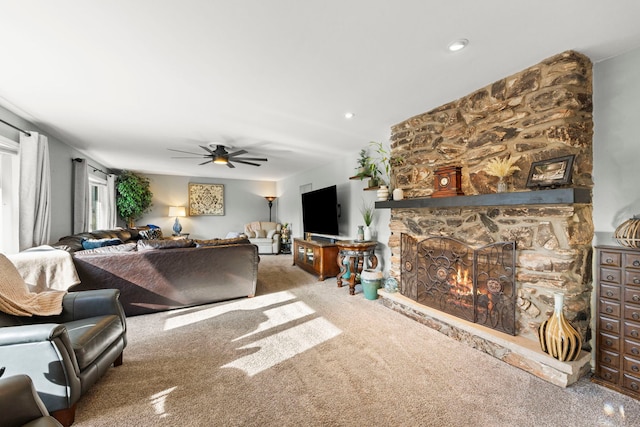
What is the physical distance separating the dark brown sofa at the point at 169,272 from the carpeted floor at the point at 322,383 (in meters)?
0.46

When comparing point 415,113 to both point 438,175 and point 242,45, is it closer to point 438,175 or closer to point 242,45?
point 438,175

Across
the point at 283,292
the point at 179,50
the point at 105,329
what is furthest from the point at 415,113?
the point at 105,329

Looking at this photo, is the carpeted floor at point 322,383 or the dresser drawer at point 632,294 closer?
the carpeted floor at point 322,383

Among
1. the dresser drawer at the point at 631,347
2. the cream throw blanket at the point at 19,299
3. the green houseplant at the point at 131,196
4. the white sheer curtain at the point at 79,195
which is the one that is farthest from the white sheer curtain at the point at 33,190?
the dresser drawer at the point at 631,347

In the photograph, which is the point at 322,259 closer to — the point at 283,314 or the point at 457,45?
the point at 283,314

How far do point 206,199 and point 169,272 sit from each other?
500 cm

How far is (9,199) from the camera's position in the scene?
2.89 meters

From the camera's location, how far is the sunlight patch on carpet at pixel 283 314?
2667 millimetres

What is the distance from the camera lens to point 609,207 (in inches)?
71.3

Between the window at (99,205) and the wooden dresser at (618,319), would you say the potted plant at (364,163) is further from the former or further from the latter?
the window at (99,205)

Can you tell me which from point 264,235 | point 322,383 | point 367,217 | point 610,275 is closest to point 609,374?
point 610,275

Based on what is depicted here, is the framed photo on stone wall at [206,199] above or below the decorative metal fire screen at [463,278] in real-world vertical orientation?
above

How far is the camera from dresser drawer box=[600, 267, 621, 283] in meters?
1.68

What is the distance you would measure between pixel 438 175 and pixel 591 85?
1.22m
